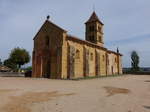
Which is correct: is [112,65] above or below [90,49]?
below

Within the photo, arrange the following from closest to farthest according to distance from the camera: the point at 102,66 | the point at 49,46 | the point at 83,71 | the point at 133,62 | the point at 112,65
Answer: the point at 49,46 < the point at 83,71 < the point at 102,66 < the point at 112,65 < the point at 133,62

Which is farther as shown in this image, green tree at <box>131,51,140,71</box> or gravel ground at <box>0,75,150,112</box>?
green tree at <box>131,51,140,71</box>

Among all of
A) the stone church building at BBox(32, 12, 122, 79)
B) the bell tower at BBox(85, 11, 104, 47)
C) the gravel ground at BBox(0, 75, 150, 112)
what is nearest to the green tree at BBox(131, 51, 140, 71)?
the bell tower at BBox(85, 11, 104, 47)

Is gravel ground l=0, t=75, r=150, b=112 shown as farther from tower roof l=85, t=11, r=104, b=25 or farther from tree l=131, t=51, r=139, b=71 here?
tree l=131, t=51, r=139, b=71

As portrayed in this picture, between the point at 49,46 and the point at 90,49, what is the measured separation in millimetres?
9540

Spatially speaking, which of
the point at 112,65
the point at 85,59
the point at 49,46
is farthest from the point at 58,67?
the point at 112,65

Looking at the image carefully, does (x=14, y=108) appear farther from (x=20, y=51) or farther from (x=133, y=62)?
(x=133, y=62)

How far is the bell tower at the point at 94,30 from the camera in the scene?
40.2 m

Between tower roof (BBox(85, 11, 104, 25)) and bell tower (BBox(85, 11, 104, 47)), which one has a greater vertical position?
tower roof (BBox(85, 11, 104, 25))

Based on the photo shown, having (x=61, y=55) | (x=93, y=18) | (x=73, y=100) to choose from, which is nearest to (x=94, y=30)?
(x=93, y=18)

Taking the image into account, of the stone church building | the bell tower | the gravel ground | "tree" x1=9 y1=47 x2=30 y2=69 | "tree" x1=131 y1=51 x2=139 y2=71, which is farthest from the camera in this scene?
"tree" x1=131 y1=51 x2=139 y2=71

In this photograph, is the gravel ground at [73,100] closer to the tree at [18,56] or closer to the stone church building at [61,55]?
the stone church building at [61,55]

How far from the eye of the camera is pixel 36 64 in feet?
94.5

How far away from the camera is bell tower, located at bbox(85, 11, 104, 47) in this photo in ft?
132
